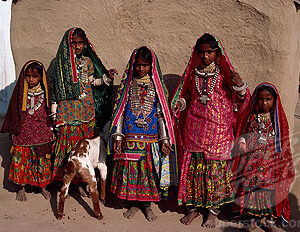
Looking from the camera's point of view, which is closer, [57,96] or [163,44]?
[57,96]

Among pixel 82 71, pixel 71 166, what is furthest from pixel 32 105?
pixel 71 166

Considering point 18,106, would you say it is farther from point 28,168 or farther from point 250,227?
point 250,227

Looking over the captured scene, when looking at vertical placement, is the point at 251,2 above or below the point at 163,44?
above

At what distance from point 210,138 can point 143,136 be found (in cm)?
77

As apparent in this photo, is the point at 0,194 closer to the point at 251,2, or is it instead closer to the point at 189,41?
the point at 189,41

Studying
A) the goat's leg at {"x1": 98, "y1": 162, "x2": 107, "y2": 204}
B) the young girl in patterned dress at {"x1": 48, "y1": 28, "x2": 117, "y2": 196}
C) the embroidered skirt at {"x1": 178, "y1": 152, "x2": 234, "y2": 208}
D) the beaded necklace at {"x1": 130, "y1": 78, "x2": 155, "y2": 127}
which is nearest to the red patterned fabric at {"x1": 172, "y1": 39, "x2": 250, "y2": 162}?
the embroidered skirt at {"x1": 178, "y1": 152, "x2": 234, "y2": 208}

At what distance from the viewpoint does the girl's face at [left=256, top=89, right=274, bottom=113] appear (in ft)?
11.4

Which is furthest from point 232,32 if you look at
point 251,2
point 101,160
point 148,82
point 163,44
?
point 101,160

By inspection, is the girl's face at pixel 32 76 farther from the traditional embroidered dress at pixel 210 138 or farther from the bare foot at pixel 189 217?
the bare foot at pixel 189 217

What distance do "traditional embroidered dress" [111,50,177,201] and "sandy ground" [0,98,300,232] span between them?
1.03ft

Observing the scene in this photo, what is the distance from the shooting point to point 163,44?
15.9 feet

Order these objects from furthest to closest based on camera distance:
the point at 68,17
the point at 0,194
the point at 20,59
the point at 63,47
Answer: the point at 20,59 < the point at 68,17 < the point at 0,194 < the point at 63,47

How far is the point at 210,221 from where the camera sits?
3.74 meters

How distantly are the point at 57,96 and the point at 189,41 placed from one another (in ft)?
6.59
